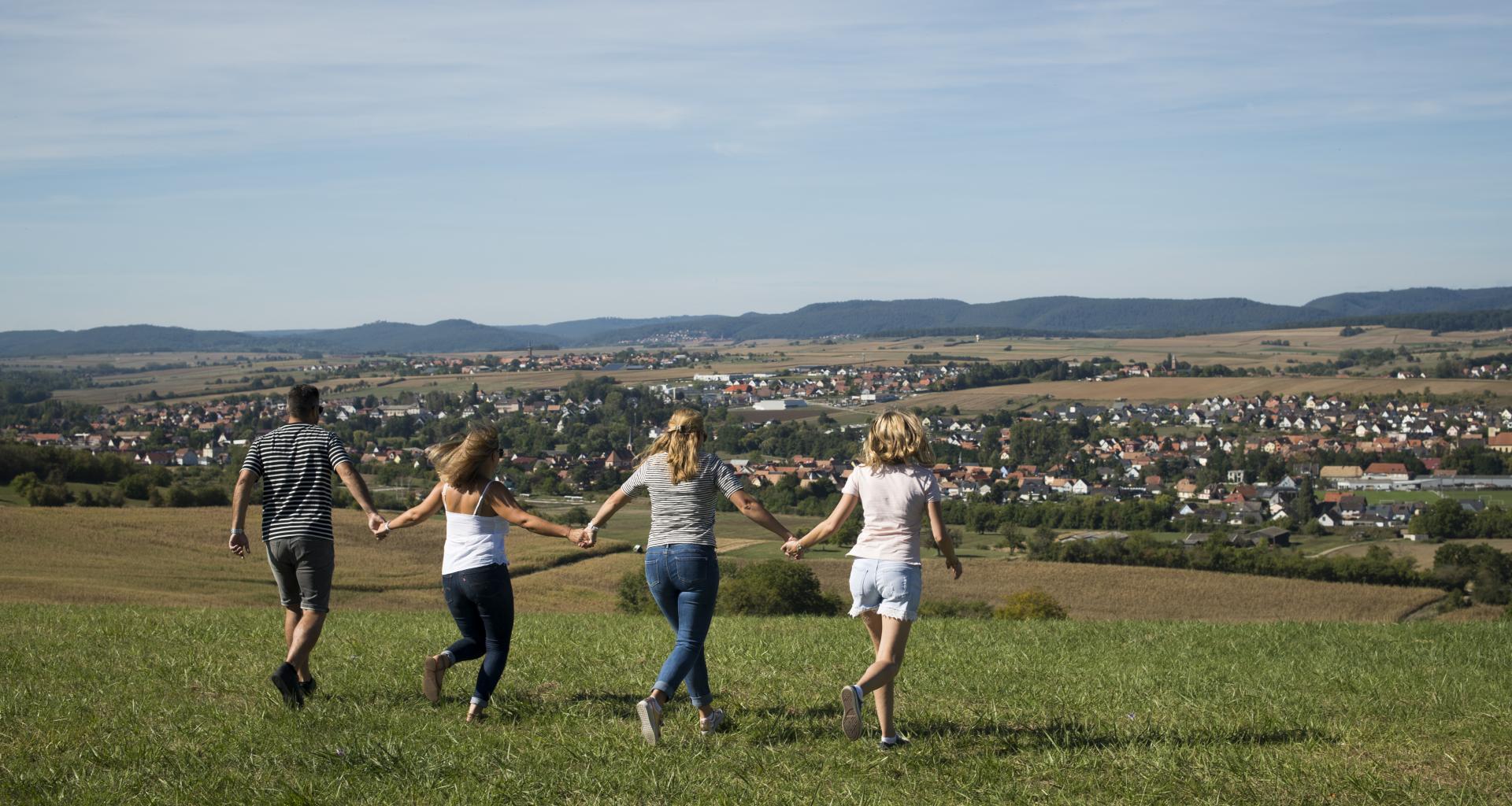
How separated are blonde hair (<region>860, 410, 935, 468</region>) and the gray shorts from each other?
3.43 metres

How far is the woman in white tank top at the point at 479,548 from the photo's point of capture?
7.21 meters

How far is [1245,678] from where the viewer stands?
9523 millimetres

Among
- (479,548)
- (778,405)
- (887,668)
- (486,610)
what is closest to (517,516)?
(479,548)

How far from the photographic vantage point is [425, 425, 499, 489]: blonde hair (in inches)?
285

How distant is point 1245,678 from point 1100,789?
4.10 metres

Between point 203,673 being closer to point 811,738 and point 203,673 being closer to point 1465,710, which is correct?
point 811,738

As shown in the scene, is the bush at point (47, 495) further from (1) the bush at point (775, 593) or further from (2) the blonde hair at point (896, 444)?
(2) the blonde hair at point (896, 444)

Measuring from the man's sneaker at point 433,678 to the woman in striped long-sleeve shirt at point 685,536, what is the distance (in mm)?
1318

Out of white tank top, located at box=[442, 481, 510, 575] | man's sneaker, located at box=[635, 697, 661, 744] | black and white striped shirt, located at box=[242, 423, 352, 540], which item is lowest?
man's sneaker, located at box=[635, 697, 661, 744]

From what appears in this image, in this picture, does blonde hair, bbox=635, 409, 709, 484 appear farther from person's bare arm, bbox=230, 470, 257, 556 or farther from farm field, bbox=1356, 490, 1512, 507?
farm field, bbox=1356, 490, 1512, 507

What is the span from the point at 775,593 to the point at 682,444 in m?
19.3

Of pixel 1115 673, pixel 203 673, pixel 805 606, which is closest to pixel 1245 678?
pixel 1115 673

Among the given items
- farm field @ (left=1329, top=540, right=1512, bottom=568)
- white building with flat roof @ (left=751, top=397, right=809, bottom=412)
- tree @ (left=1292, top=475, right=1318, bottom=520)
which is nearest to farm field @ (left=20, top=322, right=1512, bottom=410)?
white building with flat roof @ (left=751, top=397, right=809, bottom=412)

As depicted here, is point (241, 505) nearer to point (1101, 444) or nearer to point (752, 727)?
point (752, 727)
